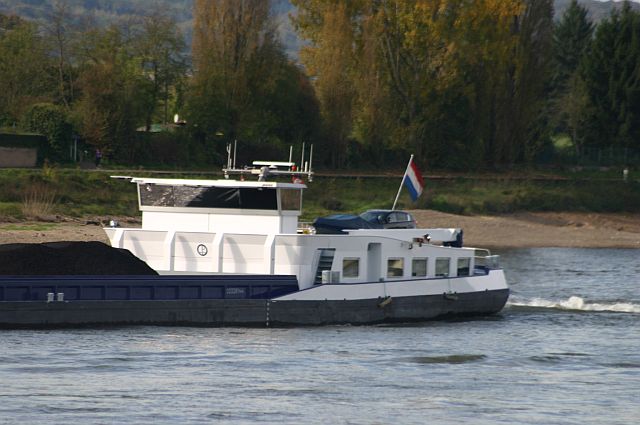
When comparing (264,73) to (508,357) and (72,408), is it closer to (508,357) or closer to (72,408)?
(508,357)

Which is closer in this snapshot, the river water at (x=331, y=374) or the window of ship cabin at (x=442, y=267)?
the river water at (x=331, y=374)

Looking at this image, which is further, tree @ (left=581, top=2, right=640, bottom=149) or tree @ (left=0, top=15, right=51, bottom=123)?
tree @ (left=581, top=2, right=640, bottom=149)

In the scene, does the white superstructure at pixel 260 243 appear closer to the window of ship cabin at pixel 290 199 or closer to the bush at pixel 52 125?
the window of ship cabin at pixel 290 199

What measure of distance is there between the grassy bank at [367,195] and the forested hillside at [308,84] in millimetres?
6085

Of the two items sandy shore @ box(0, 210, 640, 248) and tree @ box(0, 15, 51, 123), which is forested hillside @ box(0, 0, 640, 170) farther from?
sandy shore @ box(0, 210, 640, 248)

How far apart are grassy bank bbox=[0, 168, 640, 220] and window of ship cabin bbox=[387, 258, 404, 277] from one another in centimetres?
2321

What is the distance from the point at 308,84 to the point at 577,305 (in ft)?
145

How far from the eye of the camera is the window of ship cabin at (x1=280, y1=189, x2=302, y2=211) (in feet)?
107

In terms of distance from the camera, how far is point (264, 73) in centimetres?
7544

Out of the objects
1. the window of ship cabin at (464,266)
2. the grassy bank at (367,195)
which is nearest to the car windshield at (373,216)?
the window of ship cabin at (464,266)

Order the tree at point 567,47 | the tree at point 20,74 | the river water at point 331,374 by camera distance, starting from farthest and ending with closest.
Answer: the tree at point 567,47 → the tree at point 20,74 → the river water at point 331,374

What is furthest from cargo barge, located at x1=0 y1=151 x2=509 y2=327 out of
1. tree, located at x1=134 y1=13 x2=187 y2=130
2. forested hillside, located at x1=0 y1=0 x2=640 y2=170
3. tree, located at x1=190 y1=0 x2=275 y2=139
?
tree, located at x1=134 y1=13 x2=187 y2=130

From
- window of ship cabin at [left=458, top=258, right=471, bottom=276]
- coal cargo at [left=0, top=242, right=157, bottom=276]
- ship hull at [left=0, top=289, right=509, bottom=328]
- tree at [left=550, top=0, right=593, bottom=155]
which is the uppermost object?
tree at [left=550, top=0, right=593, bottom=155]

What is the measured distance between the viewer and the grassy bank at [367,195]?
56375 millimetres
